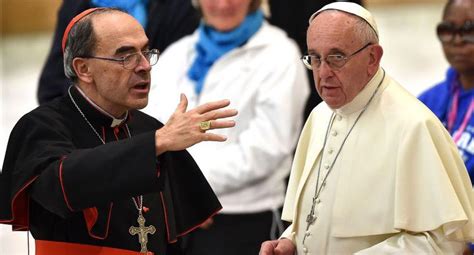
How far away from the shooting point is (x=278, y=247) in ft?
14.0

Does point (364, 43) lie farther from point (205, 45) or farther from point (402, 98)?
point (205, 45)

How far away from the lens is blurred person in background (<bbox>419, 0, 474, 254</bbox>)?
564 centimetres

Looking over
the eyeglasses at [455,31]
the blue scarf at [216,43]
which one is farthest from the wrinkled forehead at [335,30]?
the blue scarf at [216,43]

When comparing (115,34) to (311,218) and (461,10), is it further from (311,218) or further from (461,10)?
(461,10)

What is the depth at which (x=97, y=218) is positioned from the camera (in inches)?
161

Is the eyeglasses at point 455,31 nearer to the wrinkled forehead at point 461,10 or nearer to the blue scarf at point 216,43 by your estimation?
the wrinkled forehead at point 461,10

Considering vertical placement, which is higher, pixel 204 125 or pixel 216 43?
pixel 216 43

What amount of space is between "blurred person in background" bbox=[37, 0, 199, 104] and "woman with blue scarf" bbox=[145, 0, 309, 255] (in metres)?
0.34

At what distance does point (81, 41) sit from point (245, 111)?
6.40 ft

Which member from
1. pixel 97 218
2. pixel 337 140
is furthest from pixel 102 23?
pixel 337 140

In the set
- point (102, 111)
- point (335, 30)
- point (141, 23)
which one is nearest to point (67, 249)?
point (102, 111)

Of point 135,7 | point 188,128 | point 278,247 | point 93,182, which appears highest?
point 135,7

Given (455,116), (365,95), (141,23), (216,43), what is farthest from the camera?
(141,23)

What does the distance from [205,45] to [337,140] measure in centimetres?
211
